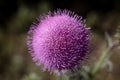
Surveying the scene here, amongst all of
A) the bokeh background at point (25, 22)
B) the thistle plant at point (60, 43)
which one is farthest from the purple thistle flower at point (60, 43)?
the bokeh background at point (25, 22)

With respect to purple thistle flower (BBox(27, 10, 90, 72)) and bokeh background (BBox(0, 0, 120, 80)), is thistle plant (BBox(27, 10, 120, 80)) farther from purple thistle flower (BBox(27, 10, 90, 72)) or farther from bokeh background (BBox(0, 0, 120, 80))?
bokeh background (BBox(0, 0, 120, 80))

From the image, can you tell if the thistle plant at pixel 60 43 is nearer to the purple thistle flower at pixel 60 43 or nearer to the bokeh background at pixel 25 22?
the purple thistle flower at pixel 60 43

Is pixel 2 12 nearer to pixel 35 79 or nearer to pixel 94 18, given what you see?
pixel 94 18

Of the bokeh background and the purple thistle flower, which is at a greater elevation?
the bokeh background

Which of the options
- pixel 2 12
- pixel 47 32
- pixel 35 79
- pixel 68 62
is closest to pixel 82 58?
pixel 68 62

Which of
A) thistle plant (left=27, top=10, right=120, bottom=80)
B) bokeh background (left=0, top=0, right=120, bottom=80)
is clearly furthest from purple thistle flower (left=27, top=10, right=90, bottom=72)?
bokeh background (left=0, top=0, right=120, bottom=80)

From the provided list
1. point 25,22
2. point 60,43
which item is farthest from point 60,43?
point 25,22

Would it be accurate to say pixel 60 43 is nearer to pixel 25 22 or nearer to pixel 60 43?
pixel 60 43
